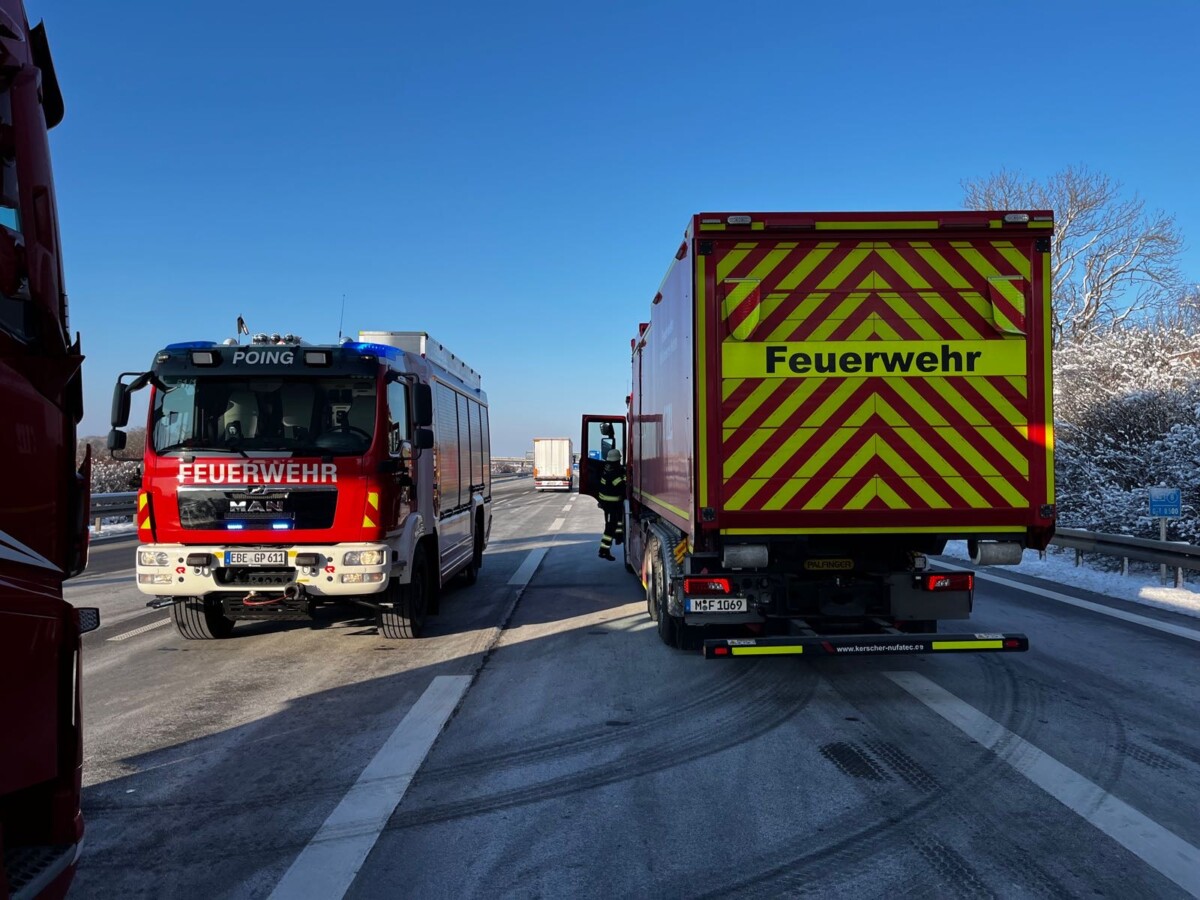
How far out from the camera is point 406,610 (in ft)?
24.4

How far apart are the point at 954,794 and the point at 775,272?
3389 mm

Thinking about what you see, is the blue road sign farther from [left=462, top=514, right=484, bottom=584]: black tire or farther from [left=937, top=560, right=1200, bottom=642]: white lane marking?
[left=462, top=514, right=484, bottom=584]: black tire

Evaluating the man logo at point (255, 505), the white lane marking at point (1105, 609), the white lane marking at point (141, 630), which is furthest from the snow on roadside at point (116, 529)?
the white lane marking at point (1105, 609)

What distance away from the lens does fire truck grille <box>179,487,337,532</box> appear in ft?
21.5

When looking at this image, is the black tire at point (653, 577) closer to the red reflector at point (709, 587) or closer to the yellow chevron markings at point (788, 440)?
the red reflector at point (709, 587)

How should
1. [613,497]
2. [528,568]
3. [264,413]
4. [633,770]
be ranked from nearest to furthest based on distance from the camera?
1. [633,770]
2. [264,413]
3. [613,497]
4. [528,568]

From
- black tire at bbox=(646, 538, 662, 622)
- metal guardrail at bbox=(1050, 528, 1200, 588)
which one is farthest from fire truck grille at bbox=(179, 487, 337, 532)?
metal guardrail at bbox=(1050, 528, 1200, 588)

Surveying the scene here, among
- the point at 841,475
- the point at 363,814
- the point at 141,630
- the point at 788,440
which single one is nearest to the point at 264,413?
the point at 141,630

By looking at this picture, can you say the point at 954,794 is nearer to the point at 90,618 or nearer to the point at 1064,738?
the point at 1064,738

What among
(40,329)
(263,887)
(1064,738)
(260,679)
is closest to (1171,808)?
(1064,738)

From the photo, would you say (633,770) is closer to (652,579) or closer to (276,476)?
(652,579)

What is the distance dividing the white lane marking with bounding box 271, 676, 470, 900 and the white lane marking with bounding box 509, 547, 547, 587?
6206 millimetres

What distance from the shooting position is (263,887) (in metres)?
3.09

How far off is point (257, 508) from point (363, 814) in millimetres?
3553
